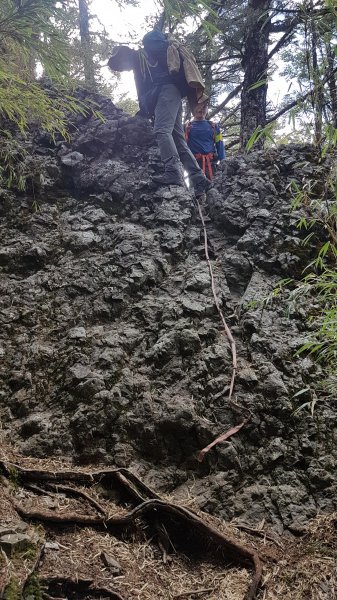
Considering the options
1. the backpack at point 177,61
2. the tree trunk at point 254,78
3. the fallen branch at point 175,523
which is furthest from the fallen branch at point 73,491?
the tree trunk at point 254,78

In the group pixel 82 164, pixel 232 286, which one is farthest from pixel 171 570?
pixel 82 164

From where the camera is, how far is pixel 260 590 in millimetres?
2375

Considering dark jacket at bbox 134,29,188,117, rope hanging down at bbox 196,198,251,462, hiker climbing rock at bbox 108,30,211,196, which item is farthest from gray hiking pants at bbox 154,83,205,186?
rope hanging down at bbox 196,198,251,462

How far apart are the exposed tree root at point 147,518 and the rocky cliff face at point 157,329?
0.26 metres

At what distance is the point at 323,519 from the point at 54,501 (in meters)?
1.97

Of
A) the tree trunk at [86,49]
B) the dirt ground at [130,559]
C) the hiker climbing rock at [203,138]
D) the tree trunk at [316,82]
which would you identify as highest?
the tree trunk at [86,49]

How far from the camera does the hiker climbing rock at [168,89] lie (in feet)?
19.5

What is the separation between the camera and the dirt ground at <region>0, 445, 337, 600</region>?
219 centimetres

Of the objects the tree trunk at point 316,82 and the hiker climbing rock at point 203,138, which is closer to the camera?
the tree trunk at point 316,82

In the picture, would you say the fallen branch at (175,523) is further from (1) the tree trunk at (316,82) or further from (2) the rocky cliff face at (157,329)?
(1) the tree trunk at (316,82)

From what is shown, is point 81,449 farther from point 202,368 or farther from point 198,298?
point 198,298

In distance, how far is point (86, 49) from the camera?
9.05 meters

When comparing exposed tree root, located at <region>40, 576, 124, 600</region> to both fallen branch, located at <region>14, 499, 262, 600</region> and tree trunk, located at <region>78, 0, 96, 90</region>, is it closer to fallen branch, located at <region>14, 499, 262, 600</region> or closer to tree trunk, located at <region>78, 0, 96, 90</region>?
fallen branch, located at <region>14, 499, 262, 600</region>

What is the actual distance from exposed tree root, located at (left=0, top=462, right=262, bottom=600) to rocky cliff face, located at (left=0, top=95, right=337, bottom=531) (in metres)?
0.26
